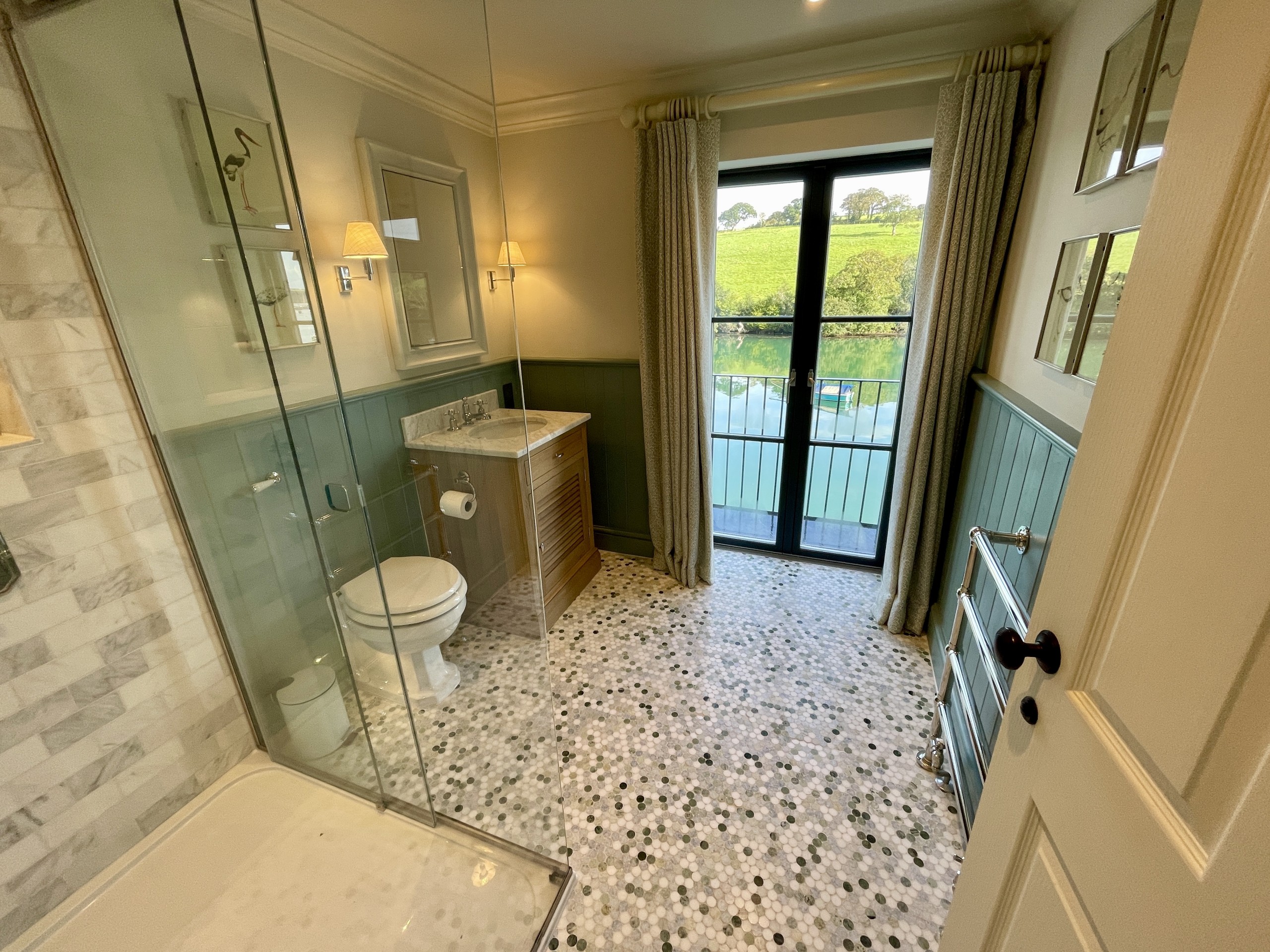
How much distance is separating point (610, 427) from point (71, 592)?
2.07 meters

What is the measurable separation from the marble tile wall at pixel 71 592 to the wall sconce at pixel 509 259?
3.70 feet

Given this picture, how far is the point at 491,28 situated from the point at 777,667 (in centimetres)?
262

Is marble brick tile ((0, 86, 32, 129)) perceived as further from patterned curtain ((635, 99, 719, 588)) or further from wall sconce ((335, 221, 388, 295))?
patterned curtain ((635, 99, 719, 588))

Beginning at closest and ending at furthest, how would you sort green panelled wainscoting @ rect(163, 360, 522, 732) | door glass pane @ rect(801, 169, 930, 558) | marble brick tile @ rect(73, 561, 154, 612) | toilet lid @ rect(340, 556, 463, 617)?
marble brick tile @ rect(73, 561, 154, 612) < green panelled wainscoting @ rect(163, 360, 522, 732) < toilet lid @ rect(340, 556, 463, 617) < door glass pane @ rect(801, 169, 930, 558)

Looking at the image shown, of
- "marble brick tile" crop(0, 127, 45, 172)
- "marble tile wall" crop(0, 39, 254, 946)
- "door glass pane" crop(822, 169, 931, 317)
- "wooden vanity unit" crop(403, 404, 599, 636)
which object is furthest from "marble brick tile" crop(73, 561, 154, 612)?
"door glass pane" crop(822, 169, 931, 317)

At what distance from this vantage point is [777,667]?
2.07 meters

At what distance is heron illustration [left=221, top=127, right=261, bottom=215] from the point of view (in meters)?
1.17

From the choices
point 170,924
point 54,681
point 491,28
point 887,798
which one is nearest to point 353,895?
point 170,924

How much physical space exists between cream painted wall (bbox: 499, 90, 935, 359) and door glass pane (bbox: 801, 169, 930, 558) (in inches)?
13.4

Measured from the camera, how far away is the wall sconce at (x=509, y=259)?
1.98 m

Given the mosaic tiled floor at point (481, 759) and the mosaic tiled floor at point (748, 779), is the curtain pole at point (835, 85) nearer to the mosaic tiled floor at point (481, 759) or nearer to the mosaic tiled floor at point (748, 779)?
the mosaic tiled floor at point (748, 779)

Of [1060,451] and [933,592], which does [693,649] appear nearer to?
[933,592]

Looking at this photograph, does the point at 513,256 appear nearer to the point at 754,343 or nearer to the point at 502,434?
the point at 502,434

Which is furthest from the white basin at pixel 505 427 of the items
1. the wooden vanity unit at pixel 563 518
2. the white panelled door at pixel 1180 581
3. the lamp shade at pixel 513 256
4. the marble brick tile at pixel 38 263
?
the white panelled door at pixel 1180 581
